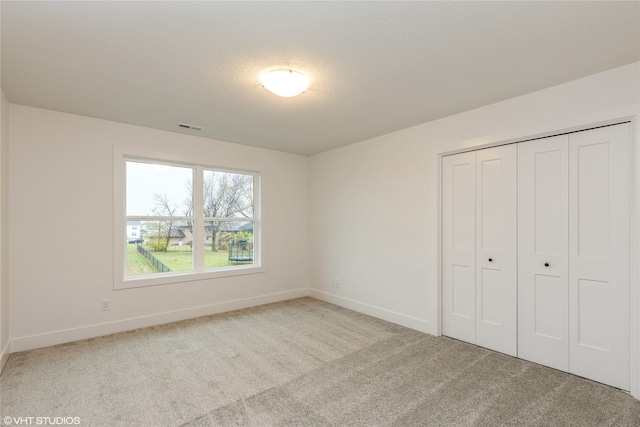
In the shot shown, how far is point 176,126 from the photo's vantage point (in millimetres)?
3832

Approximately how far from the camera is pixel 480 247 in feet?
10.8

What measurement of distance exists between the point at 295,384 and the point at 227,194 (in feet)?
10.0

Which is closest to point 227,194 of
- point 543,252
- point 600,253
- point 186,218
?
point 186,218

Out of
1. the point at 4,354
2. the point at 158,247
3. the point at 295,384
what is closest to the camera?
the point at 295,384

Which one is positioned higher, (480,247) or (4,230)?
(4,230)

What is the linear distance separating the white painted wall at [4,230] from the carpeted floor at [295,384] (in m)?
0.25

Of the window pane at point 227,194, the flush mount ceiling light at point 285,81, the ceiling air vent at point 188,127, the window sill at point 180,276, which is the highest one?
the ceiling air vent at point 188,127

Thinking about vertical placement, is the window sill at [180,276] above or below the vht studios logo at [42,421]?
above

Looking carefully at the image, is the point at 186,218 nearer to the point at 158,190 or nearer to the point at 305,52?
the point at 158,190

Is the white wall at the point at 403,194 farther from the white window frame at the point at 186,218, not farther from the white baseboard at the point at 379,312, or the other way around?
the white window frame at the point at 186,218

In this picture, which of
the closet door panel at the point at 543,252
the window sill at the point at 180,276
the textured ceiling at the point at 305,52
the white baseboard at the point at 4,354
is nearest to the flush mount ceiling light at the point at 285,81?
the textured ceiling at the point at 305,52

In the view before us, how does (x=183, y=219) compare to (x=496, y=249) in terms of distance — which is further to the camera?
(x=183, y=219)

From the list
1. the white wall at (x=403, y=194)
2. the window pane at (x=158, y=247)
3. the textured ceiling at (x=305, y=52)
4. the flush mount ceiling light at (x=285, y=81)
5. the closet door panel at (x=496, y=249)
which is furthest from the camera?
the window pane at (x=158, y=247)

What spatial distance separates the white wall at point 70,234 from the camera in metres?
3.14
